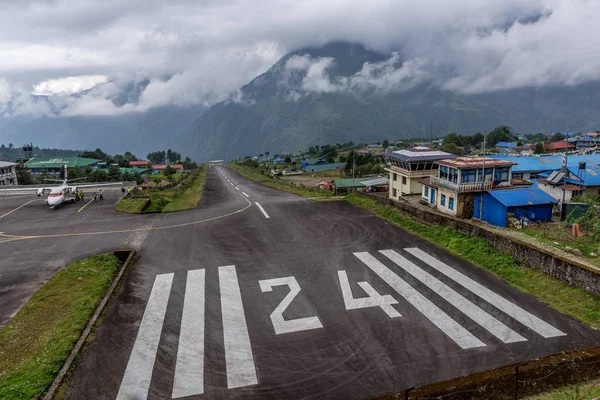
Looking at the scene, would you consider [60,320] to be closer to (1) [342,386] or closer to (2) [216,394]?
(2) [216,394]

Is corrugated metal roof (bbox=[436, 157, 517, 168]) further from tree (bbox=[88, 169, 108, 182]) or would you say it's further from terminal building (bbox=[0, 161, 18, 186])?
terminal building (bbox=[0, 161, 18, 186])

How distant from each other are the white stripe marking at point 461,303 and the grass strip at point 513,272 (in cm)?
363

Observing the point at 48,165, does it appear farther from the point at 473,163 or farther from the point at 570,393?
the point at 570,393

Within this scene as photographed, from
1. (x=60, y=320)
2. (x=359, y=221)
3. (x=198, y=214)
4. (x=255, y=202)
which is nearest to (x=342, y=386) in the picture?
(x=60, y=320)

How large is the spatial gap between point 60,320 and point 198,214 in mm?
22583

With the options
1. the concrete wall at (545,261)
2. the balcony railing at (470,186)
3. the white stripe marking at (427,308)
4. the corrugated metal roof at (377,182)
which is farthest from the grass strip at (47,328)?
the corrugated metal roof at (377,182)

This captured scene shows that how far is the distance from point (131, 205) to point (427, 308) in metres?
36.7

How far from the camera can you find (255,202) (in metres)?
47.2

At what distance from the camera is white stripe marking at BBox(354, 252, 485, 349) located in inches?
587

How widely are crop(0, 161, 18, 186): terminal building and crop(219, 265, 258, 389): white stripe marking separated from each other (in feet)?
276

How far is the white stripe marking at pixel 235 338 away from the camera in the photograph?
13.0 metres

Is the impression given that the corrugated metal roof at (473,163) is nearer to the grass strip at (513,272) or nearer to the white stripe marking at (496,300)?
the grass strip at (513,272)

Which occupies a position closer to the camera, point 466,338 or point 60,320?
point 466,338

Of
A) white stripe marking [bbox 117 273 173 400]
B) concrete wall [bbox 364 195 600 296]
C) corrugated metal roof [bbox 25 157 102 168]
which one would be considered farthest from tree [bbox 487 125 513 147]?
white stripe marking [bbox 117 273 173 400]
